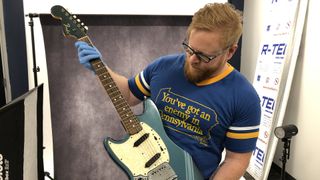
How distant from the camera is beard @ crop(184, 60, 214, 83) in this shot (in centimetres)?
117

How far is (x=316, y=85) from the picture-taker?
7.43 feet

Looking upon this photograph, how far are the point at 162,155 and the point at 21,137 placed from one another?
57cm

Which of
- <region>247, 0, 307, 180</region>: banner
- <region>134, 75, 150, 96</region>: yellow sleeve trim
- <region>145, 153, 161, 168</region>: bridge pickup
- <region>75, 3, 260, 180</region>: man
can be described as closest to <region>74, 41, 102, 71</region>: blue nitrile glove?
<region>75, 3, 260, 180</region>: man

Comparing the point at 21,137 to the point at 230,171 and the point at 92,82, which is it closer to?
the point at 230,171

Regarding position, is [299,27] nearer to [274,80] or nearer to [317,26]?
[317,26]

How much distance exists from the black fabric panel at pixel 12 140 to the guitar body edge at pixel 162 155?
0.40 m

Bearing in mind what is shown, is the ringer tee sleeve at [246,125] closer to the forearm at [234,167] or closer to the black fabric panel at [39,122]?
the forearm at [234,167]

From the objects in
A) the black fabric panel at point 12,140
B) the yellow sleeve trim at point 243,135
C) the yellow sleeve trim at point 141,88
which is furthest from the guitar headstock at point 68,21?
the yellow sleeve trim at point 243,135

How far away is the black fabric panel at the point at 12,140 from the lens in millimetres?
790

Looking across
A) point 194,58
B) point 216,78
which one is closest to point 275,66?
point 216,78

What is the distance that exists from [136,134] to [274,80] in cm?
165

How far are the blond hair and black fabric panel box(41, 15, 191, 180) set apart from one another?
180 cm

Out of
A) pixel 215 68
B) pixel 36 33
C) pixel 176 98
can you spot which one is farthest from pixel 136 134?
pixel 36 33

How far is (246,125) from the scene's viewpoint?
3.81 feet
